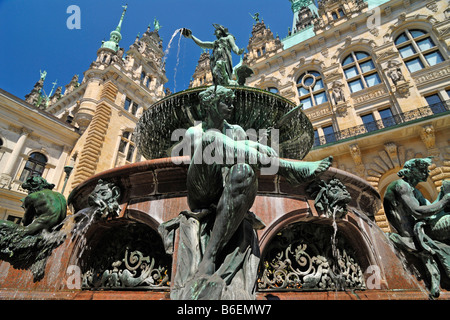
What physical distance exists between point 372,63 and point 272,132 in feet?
62.7

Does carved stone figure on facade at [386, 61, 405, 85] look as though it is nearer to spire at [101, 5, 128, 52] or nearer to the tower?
the tower

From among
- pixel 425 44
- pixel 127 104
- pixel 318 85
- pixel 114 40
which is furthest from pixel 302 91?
pixel 114 40

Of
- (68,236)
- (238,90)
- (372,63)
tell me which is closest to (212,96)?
(238,90)

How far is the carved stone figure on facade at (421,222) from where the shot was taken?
2.45 m

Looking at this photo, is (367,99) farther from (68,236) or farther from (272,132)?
(68,236)

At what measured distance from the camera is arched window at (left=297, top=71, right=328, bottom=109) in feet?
63.9

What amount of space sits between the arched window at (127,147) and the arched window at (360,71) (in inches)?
802

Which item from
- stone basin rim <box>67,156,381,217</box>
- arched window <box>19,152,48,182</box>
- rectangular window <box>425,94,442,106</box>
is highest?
rectangular window <box>425,94,442,106</box>

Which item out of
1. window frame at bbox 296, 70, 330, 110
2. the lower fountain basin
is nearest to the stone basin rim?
the lower fountain basin

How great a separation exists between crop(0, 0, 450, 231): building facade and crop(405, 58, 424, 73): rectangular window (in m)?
0.07

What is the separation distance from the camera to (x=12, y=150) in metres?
17.4

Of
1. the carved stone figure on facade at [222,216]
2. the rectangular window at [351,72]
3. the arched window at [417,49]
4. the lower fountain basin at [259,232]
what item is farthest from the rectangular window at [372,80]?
the carved stone figure on facade at [222,216]

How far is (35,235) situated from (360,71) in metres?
21.7

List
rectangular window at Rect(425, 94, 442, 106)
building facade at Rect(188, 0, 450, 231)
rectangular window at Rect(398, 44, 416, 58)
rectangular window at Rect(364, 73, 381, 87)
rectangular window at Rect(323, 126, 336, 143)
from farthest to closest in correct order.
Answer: rectangular window at Rect(364, 73, 381, 87) → rectangular window at Rect(398, 44, 416, 58) → rectangular window at Rect(323, 126, 336, 143) → rectangular window at Rect(425, 94, 442, 106) → building facade at Rect(188, 0, 450, 231)
